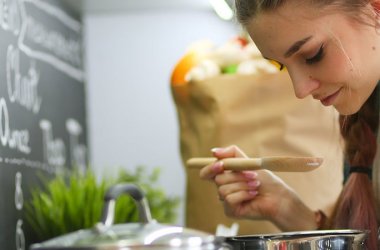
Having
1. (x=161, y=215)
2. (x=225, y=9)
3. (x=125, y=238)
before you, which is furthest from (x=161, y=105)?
(x=125, y=238)

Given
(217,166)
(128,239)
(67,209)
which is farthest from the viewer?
(67,209)

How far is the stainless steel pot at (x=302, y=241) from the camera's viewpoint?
0.79 metres

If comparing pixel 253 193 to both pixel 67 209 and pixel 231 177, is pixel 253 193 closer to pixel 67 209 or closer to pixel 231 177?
pixel 231 177

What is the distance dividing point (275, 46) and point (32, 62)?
2.77 ft

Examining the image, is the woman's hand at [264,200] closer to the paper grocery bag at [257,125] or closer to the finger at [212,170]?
the finger at [212,170]

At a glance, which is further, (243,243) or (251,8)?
(251,8)

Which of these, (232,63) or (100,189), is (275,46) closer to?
(232,63)

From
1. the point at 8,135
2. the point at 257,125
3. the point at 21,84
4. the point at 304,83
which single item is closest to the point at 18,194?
the point at 8,135

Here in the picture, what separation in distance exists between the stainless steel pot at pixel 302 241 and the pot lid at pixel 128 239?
0.11 metres

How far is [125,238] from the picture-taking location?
26.4 inches

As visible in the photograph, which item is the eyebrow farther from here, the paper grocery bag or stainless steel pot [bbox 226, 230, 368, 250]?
the paper grocery bag

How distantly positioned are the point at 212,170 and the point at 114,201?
12.3 inches

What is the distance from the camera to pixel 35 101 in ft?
5.32

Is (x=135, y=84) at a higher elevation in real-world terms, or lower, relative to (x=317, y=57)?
higher
